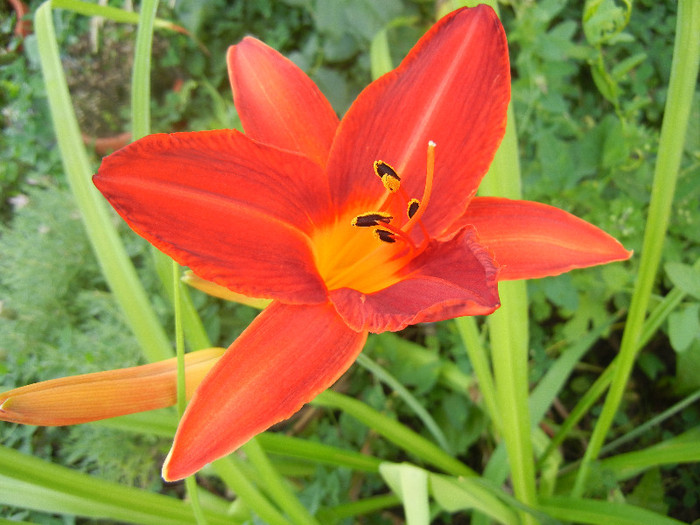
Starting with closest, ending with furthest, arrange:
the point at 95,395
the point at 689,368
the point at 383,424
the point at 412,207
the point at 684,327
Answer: the point at 95,395 → the point at 412,207 → the point at 684,327 → the point at 383,424 → the point at 689,368

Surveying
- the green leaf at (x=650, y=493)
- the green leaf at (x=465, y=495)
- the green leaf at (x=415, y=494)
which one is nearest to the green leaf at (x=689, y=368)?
the green leaf at (x=650, y=493)

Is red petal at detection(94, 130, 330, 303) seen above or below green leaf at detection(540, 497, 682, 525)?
above

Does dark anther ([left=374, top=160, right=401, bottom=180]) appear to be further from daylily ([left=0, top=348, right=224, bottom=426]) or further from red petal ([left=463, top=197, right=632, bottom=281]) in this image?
daylily ([left=0, top=348, right=224, bottom=426])

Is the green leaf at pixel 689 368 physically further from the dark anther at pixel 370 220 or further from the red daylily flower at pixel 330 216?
the dark anther at pixel 370 220

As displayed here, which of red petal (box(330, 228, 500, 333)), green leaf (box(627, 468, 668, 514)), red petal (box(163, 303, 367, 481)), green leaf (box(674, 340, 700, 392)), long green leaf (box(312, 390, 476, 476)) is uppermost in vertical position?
red petal (box(330, 228, 500, 333))

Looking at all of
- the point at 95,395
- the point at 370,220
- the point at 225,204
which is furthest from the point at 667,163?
the point at 95,395

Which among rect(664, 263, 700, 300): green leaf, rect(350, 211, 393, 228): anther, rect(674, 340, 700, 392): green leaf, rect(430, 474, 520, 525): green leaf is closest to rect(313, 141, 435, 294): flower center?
rect(350, 211, 393, 228): anther

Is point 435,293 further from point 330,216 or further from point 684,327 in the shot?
point 684,327
